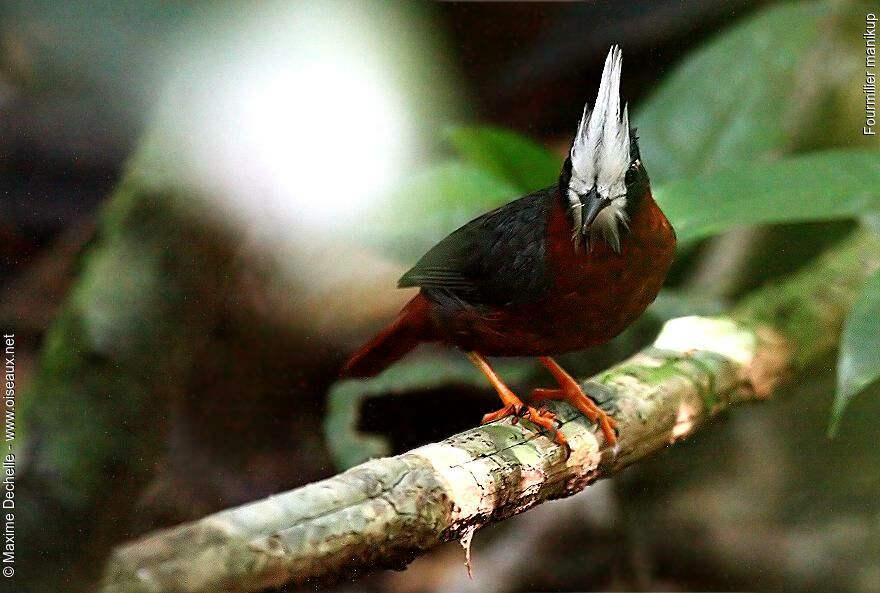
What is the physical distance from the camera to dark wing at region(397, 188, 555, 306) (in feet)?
4.90

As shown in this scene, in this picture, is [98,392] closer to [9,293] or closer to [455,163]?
[9,293]

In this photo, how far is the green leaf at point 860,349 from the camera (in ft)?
5.39

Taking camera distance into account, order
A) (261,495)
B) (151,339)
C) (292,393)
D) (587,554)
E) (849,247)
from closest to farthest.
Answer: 1. (261,495)
2. (151,339)
3. (292,393)
4. (587,554)
5. (849,247)

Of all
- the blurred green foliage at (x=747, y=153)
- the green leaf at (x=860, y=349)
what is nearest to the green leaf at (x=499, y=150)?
the blurred green foliage at (x=747, y=153)

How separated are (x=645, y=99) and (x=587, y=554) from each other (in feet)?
3.34

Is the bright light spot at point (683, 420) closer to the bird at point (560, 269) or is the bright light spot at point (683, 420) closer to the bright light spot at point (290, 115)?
the bird at point (560, 269)

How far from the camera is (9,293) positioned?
156 centimetres

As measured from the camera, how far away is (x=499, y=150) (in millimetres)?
1969

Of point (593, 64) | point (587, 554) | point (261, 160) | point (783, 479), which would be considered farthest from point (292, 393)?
point (783, 479)

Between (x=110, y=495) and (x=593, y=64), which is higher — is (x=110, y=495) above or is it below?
below

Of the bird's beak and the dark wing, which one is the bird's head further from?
the dark wing

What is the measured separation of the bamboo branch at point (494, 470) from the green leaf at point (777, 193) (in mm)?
241

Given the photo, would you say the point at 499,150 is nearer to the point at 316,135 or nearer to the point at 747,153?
the point at 316,135

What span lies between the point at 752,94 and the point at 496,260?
3.43ft
